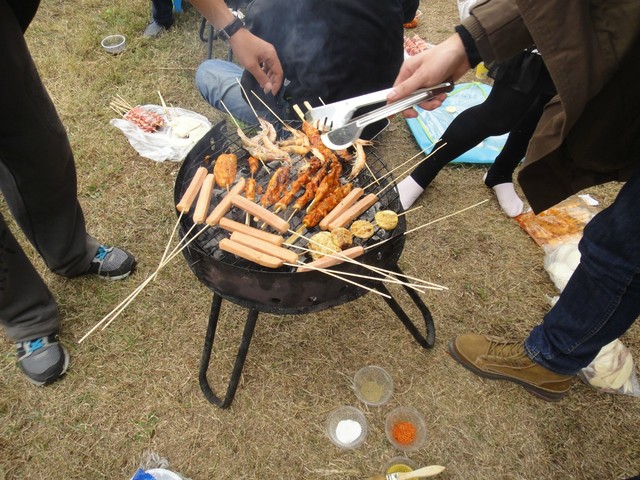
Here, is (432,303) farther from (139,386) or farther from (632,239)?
(139,386)

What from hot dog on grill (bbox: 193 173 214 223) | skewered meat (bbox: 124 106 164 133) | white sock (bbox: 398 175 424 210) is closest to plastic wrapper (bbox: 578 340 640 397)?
white sock (bbox: 398 175 424 210)

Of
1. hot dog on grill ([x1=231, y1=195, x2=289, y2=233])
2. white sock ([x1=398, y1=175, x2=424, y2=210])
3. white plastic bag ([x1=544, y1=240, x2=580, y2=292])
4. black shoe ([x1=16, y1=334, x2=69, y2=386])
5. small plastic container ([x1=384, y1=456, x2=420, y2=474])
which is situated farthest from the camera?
white sock ([x1=398, y1=175, x2=424, y2=210])

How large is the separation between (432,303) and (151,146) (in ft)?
12.4

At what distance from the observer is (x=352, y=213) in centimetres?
262

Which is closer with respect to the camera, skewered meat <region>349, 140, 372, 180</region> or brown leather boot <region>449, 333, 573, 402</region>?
skewered meat <region>349, 140, 372, 180</region>

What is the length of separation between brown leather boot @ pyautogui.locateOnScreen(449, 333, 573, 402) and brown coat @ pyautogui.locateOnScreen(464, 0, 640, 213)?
120cm

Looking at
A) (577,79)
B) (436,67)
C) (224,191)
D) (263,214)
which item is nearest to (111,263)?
(224,191)

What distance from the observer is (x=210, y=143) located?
9.95 feet

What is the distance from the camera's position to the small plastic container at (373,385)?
3254 millimetres

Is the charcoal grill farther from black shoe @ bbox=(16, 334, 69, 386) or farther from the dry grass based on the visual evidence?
black shoe @ bbox=(16, 334, 69, 386)

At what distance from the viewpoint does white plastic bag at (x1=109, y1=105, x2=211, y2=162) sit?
199 inches

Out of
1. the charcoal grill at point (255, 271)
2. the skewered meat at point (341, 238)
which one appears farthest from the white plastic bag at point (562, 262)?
the skewered meat at point (341, 238)

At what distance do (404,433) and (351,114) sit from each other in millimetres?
2344

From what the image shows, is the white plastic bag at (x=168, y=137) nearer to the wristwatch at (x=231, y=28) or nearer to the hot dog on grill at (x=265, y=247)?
the wristwatch at (x=231, y=28)
